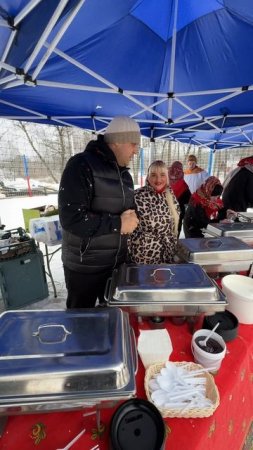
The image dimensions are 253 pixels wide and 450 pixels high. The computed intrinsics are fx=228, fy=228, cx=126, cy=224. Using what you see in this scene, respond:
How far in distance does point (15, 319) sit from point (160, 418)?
0.52 metres

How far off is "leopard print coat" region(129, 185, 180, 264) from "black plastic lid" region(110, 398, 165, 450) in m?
1.07

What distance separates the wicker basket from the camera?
1.95 feet

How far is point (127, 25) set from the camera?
5.55 feet

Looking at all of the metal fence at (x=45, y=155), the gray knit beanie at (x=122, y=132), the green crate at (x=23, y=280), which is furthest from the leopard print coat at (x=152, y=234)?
the metal fence at (x=45, y=155)

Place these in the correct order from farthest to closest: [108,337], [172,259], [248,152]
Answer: [248,152], [172,259], [108,337]

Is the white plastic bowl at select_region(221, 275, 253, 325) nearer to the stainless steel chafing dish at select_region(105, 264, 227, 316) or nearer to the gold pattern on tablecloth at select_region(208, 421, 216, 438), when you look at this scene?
the stainless steel chafing dish at select_region(105, 264, 227, 316)

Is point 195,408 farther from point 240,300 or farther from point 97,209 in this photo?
point 97,209

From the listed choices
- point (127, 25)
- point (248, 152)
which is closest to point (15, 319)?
point (127, 25)

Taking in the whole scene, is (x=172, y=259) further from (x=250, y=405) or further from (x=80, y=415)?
(x=80, y=415)

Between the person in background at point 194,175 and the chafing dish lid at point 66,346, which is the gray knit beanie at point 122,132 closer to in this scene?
the chafing dish lid at point 66,346

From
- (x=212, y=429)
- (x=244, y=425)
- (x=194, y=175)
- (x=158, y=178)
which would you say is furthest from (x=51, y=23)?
(x=194, y=175)

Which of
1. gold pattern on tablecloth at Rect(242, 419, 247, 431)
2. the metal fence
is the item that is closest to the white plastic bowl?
gold pattern on tablecloth at Rect(242, 419, 247, 431)

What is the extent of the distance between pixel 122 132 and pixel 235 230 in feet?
3.62

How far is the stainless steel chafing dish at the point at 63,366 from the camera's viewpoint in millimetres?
537
